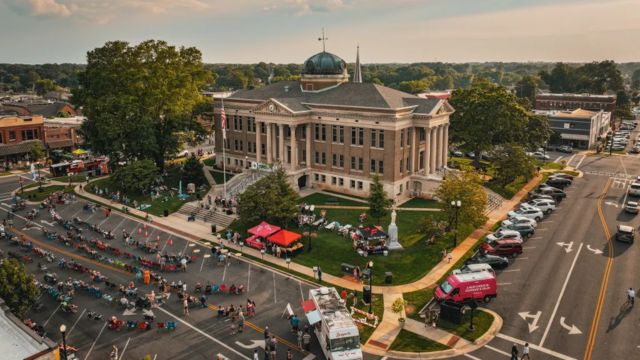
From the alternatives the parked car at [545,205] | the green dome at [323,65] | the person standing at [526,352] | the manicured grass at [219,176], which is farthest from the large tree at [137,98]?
the person standing at [526,352]

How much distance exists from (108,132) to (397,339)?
182 ft

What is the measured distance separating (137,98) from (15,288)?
4781 centimetres

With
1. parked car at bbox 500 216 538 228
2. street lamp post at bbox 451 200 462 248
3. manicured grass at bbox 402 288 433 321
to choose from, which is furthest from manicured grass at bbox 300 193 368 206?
manicured grass at bbox 402 288 433 321

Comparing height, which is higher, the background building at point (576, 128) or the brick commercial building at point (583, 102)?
the brick commercial building at point (583, 102)

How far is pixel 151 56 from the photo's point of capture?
3063 inches

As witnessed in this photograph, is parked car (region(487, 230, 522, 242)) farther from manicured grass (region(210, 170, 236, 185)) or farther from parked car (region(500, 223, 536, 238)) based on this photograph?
manicured grass (region(210, 170, 236, 185))

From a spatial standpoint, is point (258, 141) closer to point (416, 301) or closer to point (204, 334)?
point (416, 301)

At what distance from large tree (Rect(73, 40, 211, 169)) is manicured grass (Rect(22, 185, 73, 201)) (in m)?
7.80

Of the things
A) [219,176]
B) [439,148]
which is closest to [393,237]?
[439,148]

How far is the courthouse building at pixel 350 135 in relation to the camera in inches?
2554

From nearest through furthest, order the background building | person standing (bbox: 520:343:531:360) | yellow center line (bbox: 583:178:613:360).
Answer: person standing (bbox: 520:343:531:360) → yellow center line (bbox: 583:178:613:360) → the background building

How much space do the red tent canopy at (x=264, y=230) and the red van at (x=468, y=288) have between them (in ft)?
62.5

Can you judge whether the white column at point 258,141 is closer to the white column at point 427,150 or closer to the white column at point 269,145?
the white column at point 269,145

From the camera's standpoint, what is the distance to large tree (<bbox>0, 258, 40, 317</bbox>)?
32.9 meters
